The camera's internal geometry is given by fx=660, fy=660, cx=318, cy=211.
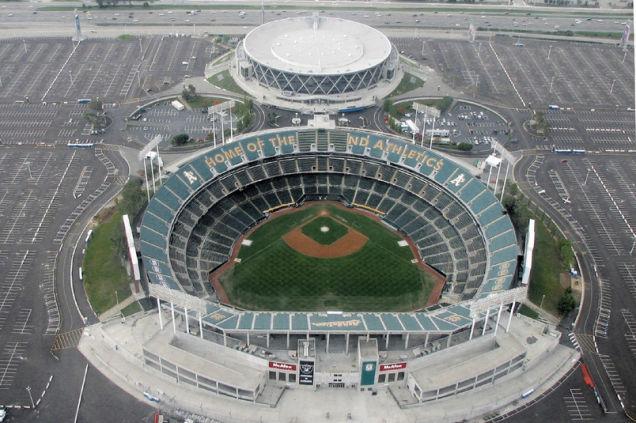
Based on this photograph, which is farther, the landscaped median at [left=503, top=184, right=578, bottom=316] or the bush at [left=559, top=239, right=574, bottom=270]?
the bush at [left=559, top=239, right=574, bottom=270]

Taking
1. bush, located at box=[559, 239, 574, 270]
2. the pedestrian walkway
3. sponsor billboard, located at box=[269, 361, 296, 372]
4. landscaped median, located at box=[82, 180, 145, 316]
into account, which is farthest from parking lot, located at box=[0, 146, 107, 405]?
bush, located at box=[559, 239, 574, 270]

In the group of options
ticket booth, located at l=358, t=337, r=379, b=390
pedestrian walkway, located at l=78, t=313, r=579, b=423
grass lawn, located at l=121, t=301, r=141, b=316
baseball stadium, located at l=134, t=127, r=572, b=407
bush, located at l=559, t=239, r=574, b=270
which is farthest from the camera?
bush, located at l=559, t=239, r=574, b=270

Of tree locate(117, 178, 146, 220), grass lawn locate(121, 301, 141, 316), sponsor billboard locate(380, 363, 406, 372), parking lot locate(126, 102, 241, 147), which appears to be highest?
tree locate(117, 178, 146, 220)

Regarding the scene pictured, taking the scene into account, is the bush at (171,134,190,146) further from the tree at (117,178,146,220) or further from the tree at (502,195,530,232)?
the tree at (502,195,530,232)

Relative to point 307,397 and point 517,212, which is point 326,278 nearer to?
point 307,397

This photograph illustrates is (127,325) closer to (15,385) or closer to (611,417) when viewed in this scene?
(15,385)

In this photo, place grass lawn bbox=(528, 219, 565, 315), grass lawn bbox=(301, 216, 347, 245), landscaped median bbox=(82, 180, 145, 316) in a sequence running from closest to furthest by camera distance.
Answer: landscaped median bbox=(82, 180, 145, 316), grass lawn bbox=(528, 219, 565, 315), grass lawn bbox=(301, 216, 347, 245)

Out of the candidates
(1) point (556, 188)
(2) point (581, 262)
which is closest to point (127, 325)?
(2) point (581, 262)
